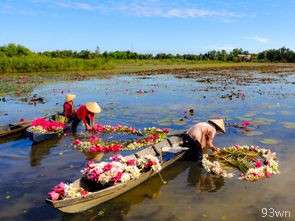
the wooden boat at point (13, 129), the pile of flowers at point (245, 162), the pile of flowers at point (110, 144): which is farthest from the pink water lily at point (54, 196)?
the wooden boat at point (13, 129)

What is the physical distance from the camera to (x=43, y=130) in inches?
403

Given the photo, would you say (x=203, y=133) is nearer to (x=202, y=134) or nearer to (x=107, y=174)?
(x=202, y=134)

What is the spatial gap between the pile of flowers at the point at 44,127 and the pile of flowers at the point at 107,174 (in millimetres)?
4483

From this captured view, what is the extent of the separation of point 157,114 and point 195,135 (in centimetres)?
676

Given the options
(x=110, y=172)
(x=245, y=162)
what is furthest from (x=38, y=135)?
(x=245, y=162)

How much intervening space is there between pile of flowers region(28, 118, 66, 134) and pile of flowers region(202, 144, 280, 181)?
533 centimetres

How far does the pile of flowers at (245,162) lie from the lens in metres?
7.55

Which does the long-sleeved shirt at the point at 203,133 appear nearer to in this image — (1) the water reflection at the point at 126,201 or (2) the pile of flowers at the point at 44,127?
(1) the water reflection at the point at 126,201

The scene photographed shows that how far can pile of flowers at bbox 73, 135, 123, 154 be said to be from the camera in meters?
9.52

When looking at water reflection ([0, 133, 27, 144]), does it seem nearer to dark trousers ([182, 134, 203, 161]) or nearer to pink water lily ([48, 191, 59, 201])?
dark trousers ([182, 134, 203, 161])

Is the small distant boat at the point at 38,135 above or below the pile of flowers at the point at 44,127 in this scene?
below

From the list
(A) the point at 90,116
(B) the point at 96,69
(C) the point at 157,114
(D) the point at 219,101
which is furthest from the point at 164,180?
(B) the point at 96,69

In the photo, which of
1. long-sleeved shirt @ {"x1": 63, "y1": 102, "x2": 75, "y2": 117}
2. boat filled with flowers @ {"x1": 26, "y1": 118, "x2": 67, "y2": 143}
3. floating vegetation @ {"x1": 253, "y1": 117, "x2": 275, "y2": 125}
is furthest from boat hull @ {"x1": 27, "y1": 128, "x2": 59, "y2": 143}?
floating vegetation @ {"x1": 253, "y1": 117, "x2": 275, "y2": 125}

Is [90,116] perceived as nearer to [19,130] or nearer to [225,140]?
[19,130]
